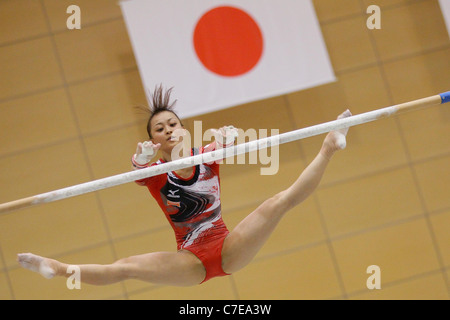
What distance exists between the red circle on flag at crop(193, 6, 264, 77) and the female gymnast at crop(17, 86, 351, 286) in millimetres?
1629

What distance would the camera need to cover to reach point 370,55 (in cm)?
569

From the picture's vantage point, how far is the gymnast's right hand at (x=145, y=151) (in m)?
3.01

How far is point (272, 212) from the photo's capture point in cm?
317

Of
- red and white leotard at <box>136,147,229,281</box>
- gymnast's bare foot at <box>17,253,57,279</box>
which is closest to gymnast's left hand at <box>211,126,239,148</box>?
red and white leotard at <box>136,147,229,281</box>

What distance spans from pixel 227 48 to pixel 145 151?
7.62ft

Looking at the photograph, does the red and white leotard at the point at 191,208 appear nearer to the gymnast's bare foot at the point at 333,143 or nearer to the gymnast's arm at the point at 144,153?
the gymnast's arm at the point at 144,153

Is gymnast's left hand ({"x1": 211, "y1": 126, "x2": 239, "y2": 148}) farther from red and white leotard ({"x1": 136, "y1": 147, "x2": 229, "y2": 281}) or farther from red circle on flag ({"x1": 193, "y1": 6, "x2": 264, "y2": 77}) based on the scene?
red circle on flag ({"x1": 193, "y1": 6, "x2": 264, "y2": 77})

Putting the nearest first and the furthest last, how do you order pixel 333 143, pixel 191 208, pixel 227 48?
pixel 333 143
pixel 191 208
pixel 227 48

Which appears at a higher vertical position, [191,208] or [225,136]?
[225,136]

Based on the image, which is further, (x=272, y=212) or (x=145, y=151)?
(x=272, y=212)

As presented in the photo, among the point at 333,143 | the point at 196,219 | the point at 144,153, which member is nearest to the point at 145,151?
the point at 144,153

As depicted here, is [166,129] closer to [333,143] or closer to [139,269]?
[139,269]

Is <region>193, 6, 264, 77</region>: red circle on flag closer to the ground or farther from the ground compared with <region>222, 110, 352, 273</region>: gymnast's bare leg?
farther from the ground

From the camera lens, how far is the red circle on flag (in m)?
5.03
